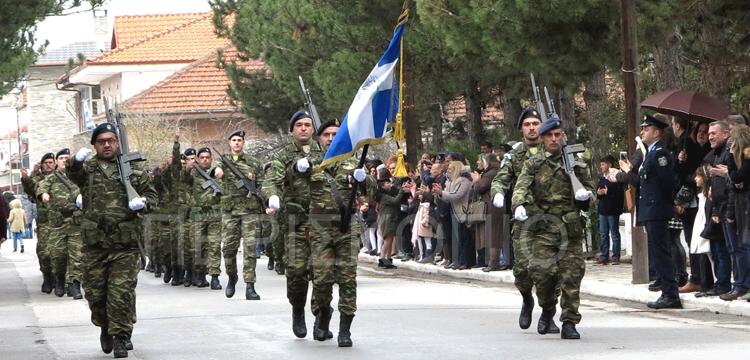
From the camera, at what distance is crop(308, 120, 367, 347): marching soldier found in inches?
463

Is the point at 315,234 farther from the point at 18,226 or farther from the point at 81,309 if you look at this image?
the point at 18,226

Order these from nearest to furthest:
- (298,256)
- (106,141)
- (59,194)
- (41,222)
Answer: (106,141) → (298,256) → (59,194) → (41,222)

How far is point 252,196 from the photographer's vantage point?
18359mm

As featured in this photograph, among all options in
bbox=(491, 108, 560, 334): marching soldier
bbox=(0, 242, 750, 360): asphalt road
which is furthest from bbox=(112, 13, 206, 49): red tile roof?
bbox=(491, 108, 560, 334): marching soldier

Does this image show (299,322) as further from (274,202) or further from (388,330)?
(274,202)

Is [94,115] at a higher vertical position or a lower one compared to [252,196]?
higher

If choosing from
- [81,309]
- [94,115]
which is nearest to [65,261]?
[81,309]

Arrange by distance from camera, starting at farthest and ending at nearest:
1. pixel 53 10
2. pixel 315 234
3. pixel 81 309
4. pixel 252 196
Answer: pixel 53 10 < pixel 252 196 < pixel 81 309 < pixel 315 234

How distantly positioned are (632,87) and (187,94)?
1294 inches

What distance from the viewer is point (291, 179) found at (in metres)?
12.2

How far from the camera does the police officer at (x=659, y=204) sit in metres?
14.8

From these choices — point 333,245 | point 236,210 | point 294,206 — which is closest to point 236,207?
point 236,210

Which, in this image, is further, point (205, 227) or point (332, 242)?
point (205, 227)

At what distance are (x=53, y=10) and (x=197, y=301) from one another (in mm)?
6804
